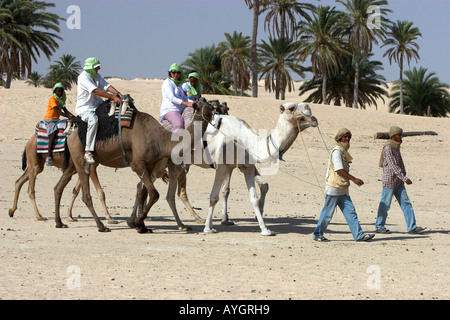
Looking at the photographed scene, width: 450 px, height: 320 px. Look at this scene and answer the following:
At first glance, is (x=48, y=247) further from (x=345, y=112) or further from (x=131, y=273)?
(x=345, y=112)

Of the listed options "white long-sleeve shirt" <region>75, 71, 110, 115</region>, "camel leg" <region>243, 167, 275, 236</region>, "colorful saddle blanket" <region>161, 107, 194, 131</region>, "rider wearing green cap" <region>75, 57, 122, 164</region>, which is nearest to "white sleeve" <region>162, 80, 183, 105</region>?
"colorful saddle blanket" <region>161, 107, 194, 131</region>

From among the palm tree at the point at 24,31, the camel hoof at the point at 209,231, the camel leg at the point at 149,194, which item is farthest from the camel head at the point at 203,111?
the palm tree at the point at 24,31

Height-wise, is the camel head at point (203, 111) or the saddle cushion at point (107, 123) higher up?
the camel head at point (203, 111)

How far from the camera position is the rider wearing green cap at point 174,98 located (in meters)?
12.0

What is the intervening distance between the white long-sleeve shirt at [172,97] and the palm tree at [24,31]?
37.4 m

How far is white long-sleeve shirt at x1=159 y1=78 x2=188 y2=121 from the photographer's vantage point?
12.0m

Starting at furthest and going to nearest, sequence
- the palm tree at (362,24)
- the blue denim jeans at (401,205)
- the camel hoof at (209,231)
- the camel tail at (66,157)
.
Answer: the palm tree at (362,24), the camel tail at (66,157), the blue denim jeans at (401,205), the camel hoof at (209,231)

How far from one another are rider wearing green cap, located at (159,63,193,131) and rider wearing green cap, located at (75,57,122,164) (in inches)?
34.1

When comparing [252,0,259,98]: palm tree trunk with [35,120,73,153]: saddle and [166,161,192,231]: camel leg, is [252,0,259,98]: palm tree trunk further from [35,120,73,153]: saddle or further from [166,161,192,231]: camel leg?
[166,161,192,231]: camel leg

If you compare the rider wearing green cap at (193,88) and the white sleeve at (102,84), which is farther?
the rider wearing green cap at (193,88)

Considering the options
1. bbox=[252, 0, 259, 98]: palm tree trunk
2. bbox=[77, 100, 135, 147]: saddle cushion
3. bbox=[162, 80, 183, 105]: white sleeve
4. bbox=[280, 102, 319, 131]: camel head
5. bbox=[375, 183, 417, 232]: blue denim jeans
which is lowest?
bbox=[375, 183, 417, 232]: blue denim jeans

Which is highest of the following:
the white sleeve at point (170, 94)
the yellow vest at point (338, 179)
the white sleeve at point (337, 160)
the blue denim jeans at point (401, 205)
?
the white sleeve at point (170, 94)

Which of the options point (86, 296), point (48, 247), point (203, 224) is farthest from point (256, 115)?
point (86, 296)

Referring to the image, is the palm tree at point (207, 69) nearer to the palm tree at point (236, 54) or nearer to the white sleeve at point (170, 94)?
the palm tree at point (236, 54)
